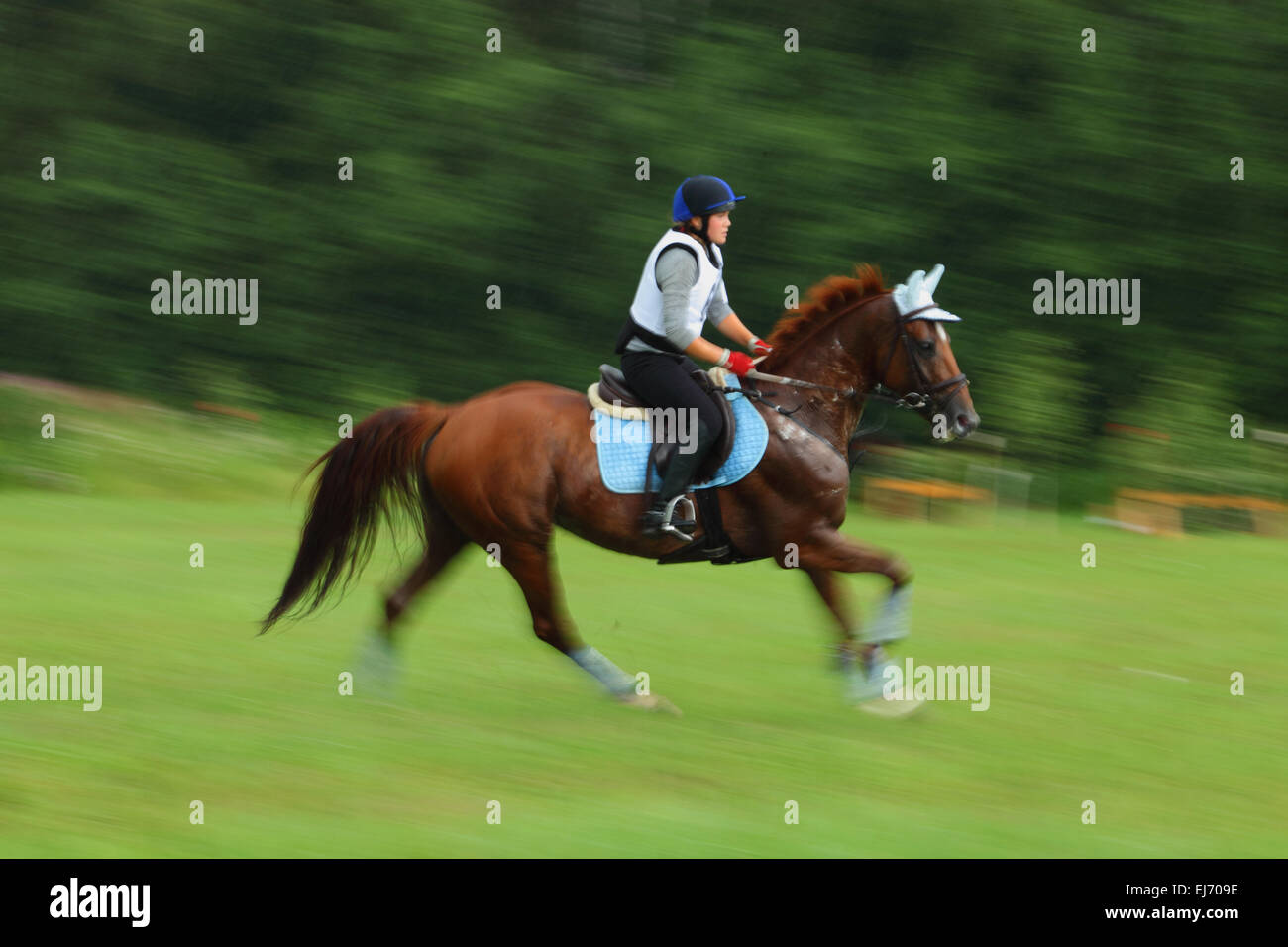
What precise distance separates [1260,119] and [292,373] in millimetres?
11116

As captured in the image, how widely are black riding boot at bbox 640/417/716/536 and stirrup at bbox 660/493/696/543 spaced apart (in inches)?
0.6

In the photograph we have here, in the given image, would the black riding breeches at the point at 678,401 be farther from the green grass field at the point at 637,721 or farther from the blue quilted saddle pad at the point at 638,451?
the green grass field at the point at 637,721

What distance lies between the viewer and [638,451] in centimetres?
777

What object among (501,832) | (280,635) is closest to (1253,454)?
(280,635)

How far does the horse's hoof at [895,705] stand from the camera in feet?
25.3

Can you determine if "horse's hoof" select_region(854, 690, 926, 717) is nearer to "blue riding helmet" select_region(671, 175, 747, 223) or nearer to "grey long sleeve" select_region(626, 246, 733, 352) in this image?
"grey long sleeve" select_region(626, 246, 733, 352)

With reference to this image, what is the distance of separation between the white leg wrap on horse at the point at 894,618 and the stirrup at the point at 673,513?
0.97 meters

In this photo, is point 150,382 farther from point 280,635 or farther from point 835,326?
point 835,326

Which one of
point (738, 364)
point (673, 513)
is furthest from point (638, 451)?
point (738, 364)

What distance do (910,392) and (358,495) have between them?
8.91 ft

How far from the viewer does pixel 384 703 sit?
787 centimetres

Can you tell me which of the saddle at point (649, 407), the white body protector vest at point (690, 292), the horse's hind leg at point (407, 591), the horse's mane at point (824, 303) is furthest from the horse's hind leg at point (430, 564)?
the horse's mane at point (824, 303)

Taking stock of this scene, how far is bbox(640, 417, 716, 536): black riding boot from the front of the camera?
770 cm

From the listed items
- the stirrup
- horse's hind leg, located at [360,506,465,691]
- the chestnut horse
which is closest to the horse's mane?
the chestnut horse
